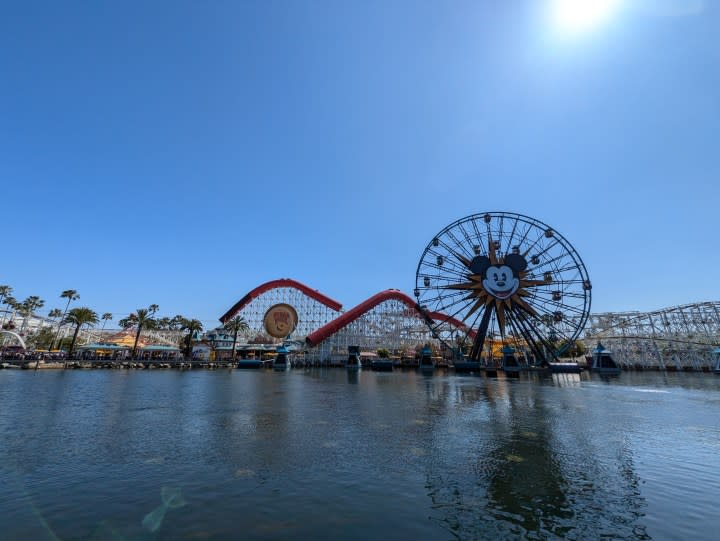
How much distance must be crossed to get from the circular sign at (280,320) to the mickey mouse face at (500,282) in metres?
48.8

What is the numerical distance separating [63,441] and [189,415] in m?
6.27

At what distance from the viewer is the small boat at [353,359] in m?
72.4

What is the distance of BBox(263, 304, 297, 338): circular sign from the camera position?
8856cm

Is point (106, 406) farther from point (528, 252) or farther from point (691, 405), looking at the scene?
Result: point (528, 252)

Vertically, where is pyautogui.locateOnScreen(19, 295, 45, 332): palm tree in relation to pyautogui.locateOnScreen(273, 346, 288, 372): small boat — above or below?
above

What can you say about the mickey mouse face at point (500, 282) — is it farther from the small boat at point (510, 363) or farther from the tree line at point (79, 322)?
the tree line at point (79, 322)

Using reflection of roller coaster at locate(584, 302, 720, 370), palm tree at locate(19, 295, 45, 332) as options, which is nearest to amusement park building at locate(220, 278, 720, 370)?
reflection of roller coaster at locate(584, 302, 720, 370)

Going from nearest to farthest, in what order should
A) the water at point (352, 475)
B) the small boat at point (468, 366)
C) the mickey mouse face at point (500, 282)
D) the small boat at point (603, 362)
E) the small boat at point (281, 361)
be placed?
the water at point (352, 475) → the mickey mouse face at point (500, 282) → the small boat at point (468, 366) → the small boat at point (603, 362) → the small boat at point (281, 361)

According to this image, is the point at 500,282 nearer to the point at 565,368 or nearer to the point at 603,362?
the point at 565,368

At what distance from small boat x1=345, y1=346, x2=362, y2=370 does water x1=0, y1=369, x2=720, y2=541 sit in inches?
2059

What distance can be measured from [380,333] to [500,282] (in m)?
32.7

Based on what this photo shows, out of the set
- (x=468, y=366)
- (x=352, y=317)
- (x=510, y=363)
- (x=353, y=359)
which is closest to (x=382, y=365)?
(x=353, y=359)

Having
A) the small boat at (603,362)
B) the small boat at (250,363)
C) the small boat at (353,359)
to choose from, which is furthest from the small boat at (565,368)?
the small boat at (250,363)

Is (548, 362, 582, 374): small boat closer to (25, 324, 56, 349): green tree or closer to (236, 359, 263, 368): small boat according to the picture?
(236, 359, 263, 368): small boat
